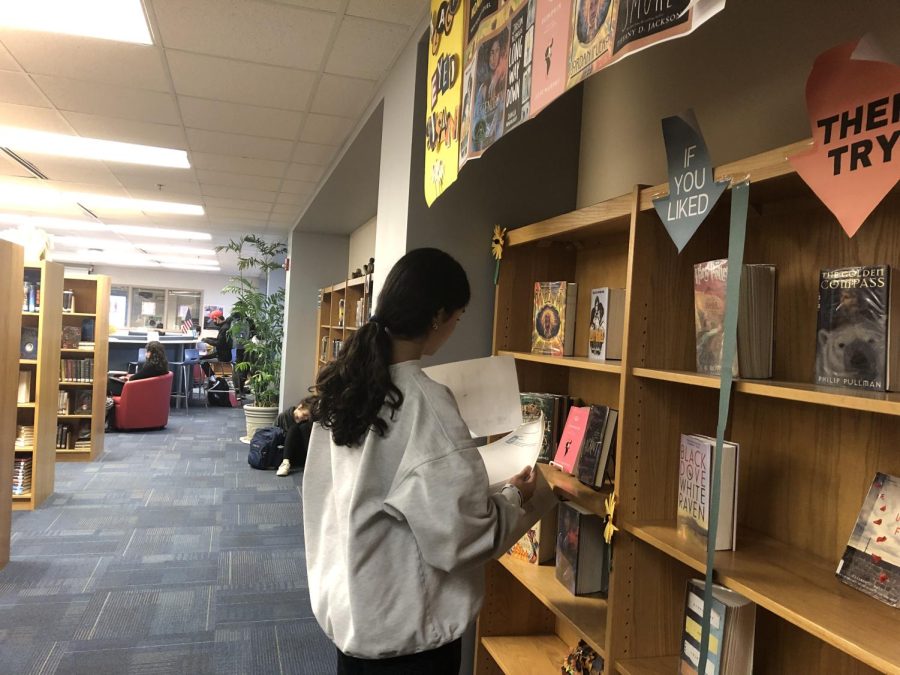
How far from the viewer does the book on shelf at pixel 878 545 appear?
1.08 metres

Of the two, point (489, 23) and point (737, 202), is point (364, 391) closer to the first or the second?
point (737, 202)

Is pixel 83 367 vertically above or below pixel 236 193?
below

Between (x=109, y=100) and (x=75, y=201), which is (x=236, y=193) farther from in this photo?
(x=109, y=100)

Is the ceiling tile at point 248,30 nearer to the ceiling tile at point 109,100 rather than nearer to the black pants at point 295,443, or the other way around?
the ceiling tile at point 109,100

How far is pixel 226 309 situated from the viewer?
18141 mm

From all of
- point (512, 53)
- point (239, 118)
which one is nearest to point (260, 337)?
point (239, 118)

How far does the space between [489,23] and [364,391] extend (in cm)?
98

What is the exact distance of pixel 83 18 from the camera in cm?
276

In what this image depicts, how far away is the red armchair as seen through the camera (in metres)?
7.84

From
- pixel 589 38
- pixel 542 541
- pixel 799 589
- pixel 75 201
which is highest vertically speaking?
pixel 75 201

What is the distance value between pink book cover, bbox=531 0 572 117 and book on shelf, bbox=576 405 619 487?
0.88 m

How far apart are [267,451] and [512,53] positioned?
18.0ft

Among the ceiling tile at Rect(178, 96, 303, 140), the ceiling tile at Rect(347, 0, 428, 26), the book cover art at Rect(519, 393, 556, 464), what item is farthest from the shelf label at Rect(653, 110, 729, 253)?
the ceiling tile at Rect(178, 96, 303, 140)

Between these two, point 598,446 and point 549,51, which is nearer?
point 549,51
